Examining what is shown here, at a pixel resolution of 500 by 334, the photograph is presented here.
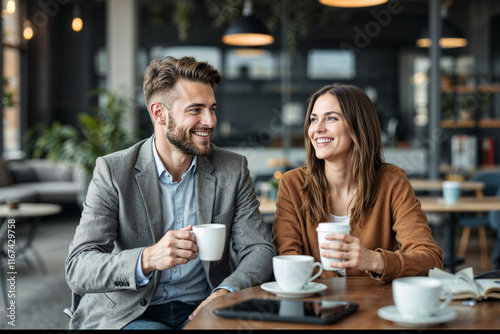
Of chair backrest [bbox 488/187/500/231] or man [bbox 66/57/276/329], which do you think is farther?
chair backrest [bbox 488/187/500/231]

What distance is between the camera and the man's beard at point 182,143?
1.74 m

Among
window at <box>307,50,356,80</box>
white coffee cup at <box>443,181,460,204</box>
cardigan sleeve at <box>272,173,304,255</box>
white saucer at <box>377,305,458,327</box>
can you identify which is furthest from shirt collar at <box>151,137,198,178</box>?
window at <box>307,50,356,80</box>

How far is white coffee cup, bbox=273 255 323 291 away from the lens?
1.24m

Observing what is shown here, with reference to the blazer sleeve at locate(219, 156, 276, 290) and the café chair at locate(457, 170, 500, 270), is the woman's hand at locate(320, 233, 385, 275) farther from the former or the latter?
the café chair at locate(457, 170, 500, 270)

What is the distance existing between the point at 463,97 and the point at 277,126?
3.44 meters

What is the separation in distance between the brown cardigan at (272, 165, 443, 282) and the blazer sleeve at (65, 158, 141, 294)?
1.73 ft

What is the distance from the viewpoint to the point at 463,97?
290 inches

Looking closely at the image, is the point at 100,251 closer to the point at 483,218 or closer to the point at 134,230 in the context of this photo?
the point at 134,230

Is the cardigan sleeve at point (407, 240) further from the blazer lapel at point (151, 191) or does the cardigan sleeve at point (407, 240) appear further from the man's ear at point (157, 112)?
the man's ear at point (157, 112)

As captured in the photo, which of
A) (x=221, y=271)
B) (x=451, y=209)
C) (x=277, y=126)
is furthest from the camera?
(x=277, y=126)

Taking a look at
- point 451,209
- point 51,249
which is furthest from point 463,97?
point 51,249

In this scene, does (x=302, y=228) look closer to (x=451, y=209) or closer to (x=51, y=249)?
(x=451, y=209)

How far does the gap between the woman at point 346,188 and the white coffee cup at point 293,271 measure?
19.5 inches

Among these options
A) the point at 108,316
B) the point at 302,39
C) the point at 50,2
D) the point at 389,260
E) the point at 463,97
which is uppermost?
the point at 50,2
